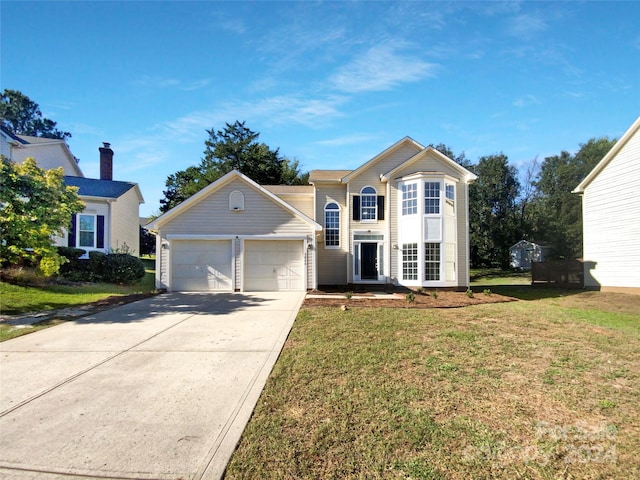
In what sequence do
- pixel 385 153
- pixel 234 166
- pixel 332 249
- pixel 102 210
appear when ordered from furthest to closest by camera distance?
pixel 234 166
pixel 102 210
pixel 332 249
pixel 385 153

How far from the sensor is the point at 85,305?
1174 centimetres

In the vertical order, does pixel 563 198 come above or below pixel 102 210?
above

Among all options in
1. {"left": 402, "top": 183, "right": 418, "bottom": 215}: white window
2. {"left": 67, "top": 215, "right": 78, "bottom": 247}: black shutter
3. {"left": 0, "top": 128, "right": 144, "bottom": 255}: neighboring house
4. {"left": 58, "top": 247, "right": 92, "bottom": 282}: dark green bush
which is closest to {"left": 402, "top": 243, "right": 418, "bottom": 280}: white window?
{"left": 402, "top": 183, "right": 418, "bottom": 215}: white window

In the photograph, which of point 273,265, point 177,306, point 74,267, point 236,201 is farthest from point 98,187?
point 177,306

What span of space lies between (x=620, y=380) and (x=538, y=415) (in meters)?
2.17

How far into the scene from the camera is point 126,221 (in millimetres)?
23656

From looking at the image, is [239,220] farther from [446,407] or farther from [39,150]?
→ [39,150]

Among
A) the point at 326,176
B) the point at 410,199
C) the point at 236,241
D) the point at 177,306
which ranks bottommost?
the point at 177,306

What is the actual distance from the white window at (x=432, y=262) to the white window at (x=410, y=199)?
183 cm

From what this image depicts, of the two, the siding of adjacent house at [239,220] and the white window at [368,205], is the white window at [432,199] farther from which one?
the siding of adjacent house at [239,220]

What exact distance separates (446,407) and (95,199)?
72.0 ft

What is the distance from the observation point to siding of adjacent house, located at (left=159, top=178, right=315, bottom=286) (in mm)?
15656

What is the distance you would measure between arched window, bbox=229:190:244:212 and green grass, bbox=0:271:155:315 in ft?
19.8

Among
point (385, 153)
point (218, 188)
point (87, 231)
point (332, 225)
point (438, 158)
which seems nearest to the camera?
point (218, 188)
